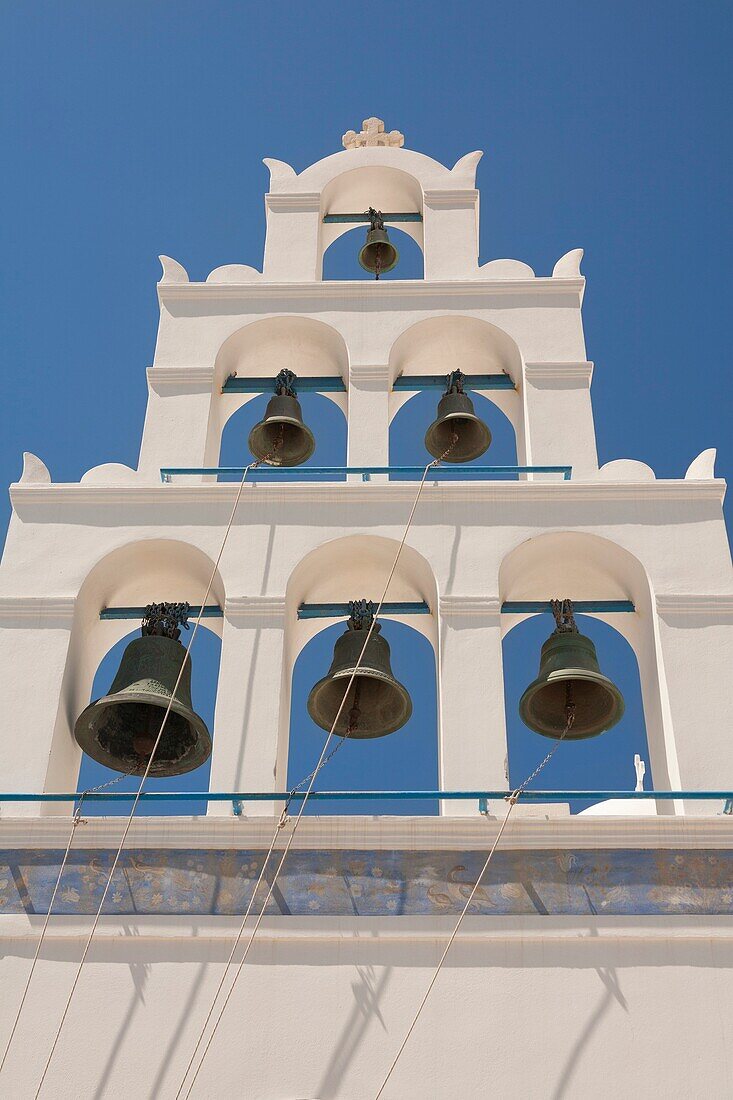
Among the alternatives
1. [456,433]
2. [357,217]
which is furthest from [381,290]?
[357,217]

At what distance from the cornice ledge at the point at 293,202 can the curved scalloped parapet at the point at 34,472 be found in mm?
3787

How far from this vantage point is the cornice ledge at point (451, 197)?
13969 mm

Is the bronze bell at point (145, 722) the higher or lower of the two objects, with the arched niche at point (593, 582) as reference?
lower

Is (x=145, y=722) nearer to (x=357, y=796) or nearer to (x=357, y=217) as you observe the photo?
(x=357, y=796)

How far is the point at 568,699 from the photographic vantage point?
10.3 meters

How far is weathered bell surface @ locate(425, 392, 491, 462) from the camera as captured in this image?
1234 centimetres

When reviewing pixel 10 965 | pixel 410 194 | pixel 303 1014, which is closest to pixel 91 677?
pixel 10 965

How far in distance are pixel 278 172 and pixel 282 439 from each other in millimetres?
3028

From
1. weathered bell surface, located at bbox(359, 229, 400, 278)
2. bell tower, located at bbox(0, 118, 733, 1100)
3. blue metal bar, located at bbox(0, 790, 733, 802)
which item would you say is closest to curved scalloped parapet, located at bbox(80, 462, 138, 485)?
bell tower, located at bbox(0, 118, 733, 1100)

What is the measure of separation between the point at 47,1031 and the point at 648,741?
3.99 meters

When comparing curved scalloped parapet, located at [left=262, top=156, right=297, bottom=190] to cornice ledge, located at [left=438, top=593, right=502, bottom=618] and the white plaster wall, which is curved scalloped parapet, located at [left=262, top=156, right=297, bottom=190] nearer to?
cornice ledge, located at [left=438, top=593, right=502, bottom=618]

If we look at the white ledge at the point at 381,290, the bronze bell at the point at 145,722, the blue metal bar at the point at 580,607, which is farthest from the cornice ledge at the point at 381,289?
the bronze bell at the point at 145,722

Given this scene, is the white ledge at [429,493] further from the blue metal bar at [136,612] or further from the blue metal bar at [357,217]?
the blue metal bar at [357,217]

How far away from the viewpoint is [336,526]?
10805mm
